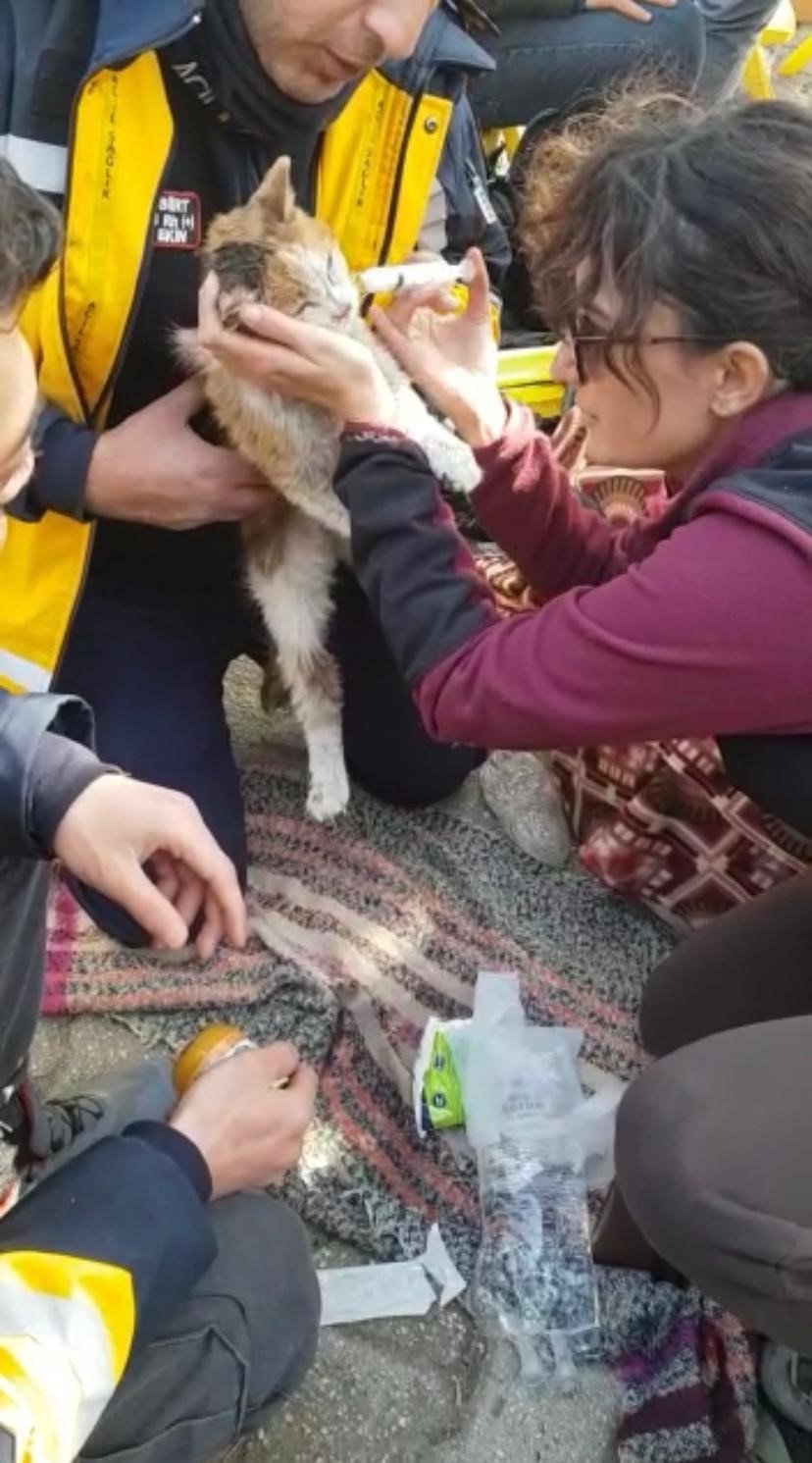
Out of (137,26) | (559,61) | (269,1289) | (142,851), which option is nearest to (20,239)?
(142,851)

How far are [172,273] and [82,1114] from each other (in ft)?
3.18

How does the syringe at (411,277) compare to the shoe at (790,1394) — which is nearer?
the shoe at (790,1394)

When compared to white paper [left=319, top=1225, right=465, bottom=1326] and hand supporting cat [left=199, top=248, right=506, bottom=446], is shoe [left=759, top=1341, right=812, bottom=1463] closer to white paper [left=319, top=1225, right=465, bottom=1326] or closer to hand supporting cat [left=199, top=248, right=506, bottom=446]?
white paper [left=319, top=1225, right=465, bottom=1326]

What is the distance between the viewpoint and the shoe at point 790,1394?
147 cm

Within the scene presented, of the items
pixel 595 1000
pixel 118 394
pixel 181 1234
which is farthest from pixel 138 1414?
pixel 118 394

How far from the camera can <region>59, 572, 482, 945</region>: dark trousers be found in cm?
202

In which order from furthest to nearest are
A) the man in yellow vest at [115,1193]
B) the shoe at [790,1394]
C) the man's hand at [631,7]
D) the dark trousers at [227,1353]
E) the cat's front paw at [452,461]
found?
1. the man's hand at [631,7]
2. the cat's front paw at [452,461]
3. the shoe at [790,1394]
4. the dark trousers at [227,1353]
5. the man in yellow vest at [115,1193]

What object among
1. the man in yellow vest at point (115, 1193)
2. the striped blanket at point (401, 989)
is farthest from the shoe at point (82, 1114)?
the striped blanket at point (401, 989)

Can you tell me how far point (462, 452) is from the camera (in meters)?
1.81

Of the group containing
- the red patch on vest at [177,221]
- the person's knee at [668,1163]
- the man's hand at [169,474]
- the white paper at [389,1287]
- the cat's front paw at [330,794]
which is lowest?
the white paper at [389,1287]

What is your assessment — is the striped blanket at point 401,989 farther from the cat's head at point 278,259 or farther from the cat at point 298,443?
the cat's head at point 278,259

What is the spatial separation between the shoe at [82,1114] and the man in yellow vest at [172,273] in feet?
0.56

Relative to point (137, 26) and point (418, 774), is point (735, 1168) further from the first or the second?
point (137, 26)

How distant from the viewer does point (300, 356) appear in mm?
1606
